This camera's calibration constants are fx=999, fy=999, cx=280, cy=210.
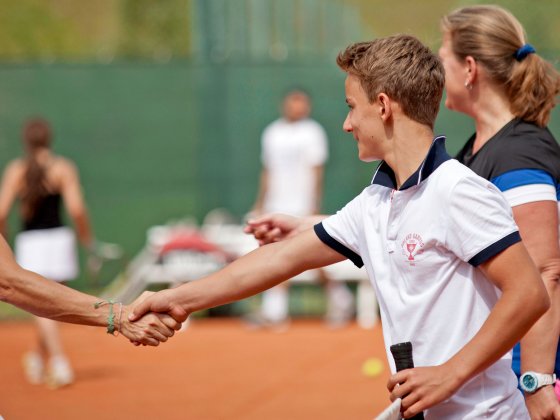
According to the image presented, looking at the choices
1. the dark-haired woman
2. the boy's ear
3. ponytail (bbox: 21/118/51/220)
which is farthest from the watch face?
ponytail (bbox: 21/118/51/220)

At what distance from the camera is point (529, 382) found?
2.88 meters

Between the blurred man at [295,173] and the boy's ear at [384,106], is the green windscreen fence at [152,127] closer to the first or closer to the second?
the blurred man at [295,173]

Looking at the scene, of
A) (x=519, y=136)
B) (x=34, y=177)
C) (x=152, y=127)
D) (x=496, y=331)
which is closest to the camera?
(x=496, y=331)

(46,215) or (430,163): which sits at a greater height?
(430,163)

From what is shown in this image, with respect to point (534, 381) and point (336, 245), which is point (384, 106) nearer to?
point (336, 245)

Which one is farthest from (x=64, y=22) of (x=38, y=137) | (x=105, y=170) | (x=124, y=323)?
(x=124, y=323)

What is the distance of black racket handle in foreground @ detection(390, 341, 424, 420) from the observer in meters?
2.57

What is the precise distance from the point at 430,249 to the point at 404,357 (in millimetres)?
289

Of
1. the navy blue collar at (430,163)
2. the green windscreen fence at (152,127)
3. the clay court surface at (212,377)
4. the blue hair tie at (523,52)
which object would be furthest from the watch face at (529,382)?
the green windscreen fence at (152,127)

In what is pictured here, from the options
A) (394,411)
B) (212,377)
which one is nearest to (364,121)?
(394,411)

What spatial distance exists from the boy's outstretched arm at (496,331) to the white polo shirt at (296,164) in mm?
8341

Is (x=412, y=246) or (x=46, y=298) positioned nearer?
(x=412, y=246)

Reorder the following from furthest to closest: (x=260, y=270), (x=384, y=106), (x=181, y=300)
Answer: (x=181, y=300) < (x=260, y=270) < (x=384, y=106)

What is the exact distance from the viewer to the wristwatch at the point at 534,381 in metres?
2.87
